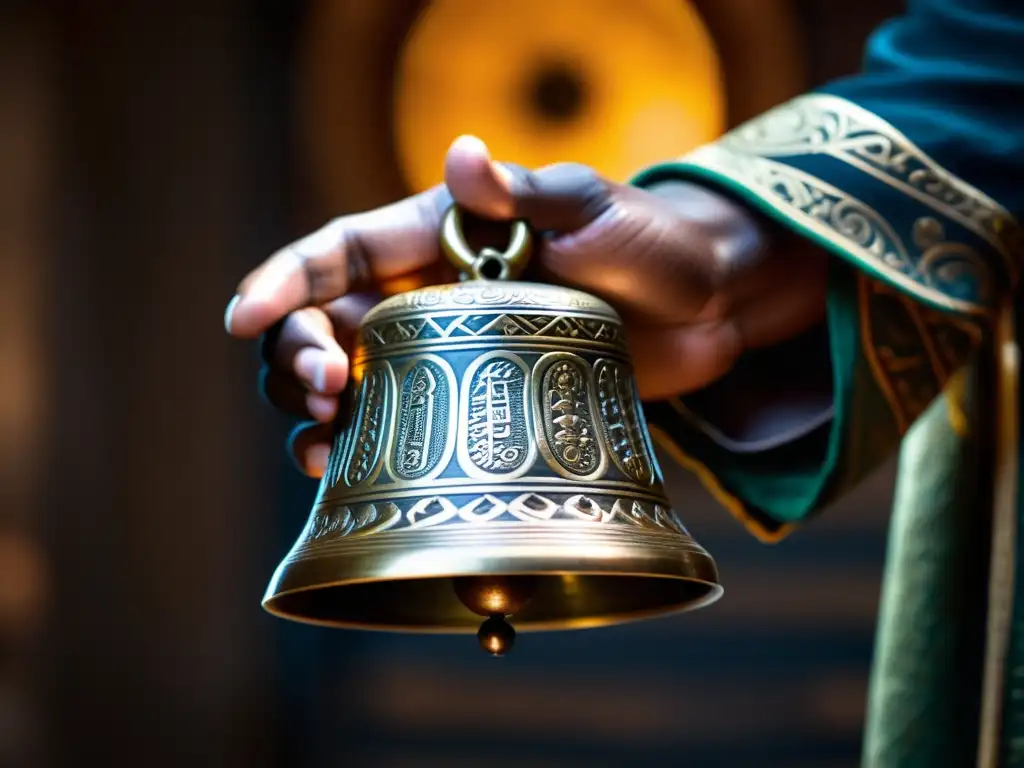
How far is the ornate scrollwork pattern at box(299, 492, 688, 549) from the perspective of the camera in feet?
3.01

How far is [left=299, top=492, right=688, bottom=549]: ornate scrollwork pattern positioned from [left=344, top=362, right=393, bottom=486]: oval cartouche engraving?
1.0 inches

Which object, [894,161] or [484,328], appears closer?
[484,328]

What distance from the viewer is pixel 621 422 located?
40.5 inches

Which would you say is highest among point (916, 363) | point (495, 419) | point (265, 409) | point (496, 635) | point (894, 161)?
point (265, 409)

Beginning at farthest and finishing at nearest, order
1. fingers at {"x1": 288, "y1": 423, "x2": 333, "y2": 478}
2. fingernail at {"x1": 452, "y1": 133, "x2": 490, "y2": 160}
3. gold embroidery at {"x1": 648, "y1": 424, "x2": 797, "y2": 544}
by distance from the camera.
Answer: gold embroidery at {"x1": 648, "y1": 424, "x2": 797, "y2": 544} < fingers at {"x1": 288, "y1": 423, "x2": 333, "y2": 478} < fingernail at {"x1": 452, "y1": 133, "x2": 490, "y2": 160}

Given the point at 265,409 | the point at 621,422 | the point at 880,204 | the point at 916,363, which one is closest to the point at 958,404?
the point at 916,363

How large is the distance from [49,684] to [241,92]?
1235 millimetres

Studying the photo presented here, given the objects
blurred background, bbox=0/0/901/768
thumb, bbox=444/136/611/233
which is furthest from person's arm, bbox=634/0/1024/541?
blurred background, bbox=0/0/901/768

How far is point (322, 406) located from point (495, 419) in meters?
0.14

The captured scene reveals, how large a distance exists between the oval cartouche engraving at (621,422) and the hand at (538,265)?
7 centimetres

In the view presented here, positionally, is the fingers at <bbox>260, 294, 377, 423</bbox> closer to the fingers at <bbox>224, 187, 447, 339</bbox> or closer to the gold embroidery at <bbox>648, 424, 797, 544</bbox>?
the fingers at <bbox>224, 187, 447, 339</bbox>

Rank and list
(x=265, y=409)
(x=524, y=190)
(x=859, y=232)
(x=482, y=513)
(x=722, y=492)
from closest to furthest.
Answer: (x=482, y=513), (x=524, y=190), (x=859, y=232), (x=722, y=492), (x=265, y=409)

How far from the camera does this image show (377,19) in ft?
10.9

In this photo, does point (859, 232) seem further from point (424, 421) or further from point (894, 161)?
point (424, 421)
